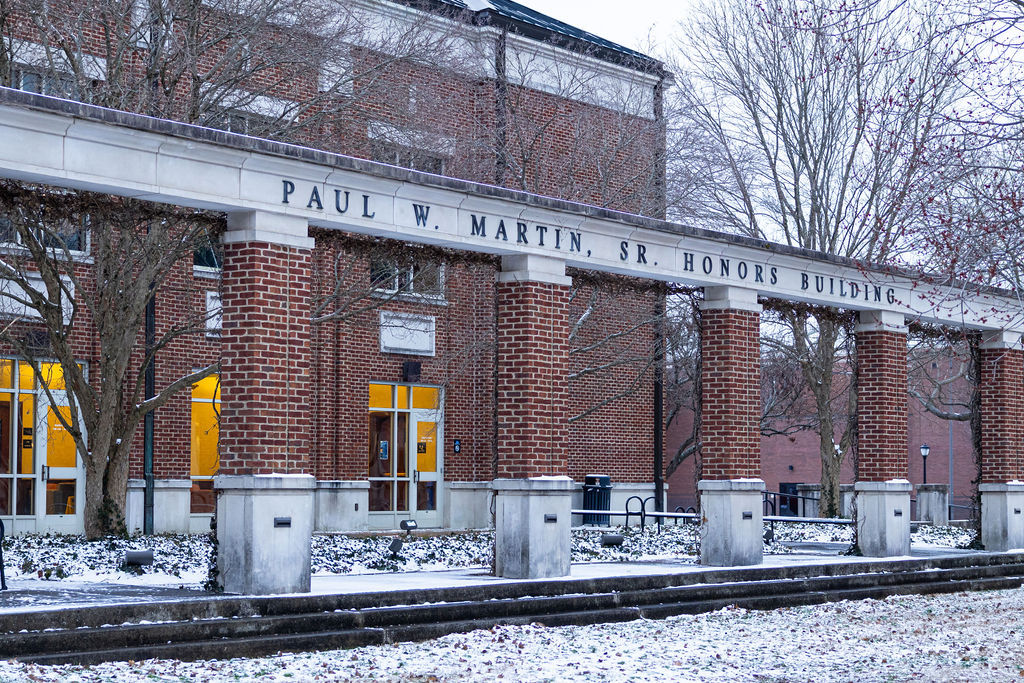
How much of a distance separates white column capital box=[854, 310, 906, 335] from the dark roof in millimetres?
8253

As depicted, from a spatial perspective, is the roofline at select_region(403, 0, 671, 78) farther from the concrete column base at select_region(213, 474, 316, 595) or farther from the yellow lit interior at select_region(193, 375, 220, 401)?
the concrete column base at select_region(213, 474, 316, 595)

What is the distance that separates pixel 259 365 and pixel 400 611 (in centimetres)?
277

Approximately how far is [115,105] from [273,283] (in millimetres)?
5103

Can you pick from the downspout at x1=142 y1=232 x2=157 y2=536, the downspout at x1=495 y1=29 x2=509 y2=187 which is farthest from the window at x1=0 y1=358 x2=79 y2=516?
the downspout at x1=495 y1=29 x2=509 y2=187

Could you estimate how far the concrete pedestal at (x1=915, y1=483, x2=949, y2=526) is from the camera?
35156mm

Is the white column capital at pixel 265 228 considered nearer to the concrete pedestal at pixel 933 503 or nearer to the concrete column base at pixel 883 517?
the concrete column base at pixel 883 517

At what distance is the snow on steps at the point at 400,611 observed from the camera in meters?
10.8

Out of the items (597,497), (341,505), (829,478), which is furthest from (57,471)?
(829,478)

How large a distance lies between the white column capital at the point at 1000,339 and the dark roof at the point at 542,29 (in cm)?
841

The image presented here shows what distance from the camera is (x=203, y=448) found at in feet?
86.3

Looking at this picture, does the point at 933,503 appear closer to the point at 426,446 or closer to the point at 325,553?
the point at 426,446

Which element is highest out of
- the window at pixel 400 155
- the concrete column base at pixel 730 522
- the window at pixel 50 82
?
the window at pixel 50 82

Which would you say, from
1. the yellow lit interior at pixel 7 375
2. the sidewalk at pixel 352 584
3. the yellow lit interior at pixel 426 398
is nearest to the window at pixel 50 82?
the yellow lit interior at pixel 7 375

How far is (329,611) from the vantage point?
1291 centimetres
